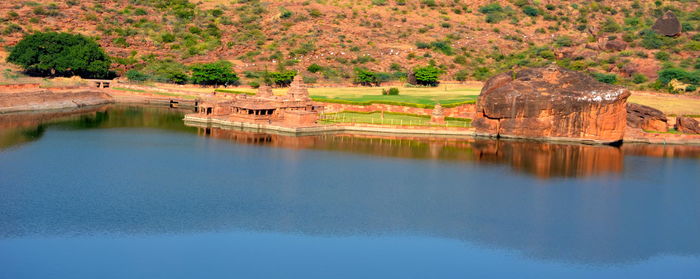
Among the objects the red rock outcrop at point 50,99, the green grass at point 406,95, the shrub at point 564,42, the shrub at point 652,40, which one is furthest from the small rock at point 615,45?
the red rock outcrop at point 50,99

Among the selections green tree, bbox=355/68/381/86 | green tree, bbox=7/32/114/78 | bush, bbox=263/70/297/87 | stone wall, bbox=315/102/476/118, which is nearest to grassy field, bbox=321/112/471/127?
stone wall, bbox=315/102/476/118

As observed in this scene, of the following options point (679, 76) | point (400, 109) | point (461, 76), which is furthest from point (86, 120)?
point (679, 76)

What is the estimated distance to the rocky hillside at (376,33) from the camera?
332 feet

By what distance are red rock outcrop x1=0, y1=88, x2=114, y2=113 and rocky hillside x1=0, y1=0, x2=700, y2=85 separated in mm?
15994

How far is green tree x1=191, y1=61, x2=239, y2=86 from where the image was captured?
3420 inches

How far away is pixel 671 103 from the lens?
74.4 m

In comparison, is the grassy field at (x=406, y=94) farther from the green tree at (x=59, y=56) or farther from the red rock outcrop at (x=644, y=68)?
the red rock outcrop at (x=644, y=68)

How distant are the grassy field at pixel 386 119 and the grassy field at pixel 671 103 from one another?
17.9 m

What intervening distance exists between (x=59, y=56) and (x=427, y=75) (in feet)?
129

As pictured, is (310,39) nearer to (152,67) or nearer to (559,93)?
(152,67)

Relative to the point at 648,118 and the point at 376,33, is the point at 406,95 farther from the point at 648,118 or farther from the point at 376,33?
the point at 376,33

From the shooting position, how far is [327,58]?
103875 millimetres

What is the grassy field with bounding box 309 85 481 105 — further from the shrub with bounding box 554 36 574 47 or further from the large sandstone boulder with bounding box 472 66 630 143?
the shrub with bounding box 554 36 574 47

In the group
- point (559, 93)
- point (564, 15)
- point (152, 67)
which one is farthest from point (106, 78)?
point (564, 15)
